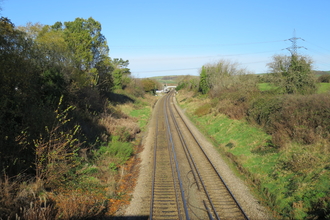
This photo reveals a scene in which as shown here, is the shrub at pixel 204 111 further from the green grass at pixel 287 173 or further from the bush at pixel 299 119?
the green grass at pixel 287 173

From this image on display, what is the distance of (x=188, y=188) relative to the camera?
10766 millimetres

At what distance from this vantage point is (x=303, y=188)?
9.37m

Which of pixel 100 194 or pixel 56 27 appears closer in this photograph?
pixel 100 194

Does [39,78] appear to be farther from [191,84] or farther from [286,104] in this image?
[191,84]

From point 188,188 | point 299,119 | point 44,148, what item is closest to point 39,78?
point 44,148

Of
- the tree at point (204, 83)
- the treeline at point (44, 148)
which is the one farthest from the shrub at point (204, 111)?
the tree at point (204, 83)

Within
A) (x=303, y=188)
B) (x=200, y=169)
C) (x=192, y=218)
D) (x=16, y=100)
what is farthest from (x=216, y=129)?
(x=16, y=100)

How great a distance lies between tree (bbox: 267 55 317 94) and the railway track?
1180cm

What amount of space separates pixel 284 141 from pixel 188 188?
6.66 metres

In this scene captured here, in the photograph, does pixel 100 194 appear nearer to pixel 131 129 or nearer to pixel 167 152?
pixel 167 152

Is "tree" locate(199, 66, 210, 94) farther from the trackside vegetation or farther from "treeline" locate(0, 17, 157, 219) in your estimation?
"treeline" locate(0, 17, 157, 219)

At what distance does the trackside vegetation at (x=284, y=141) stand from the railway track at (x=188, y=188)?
151 cm

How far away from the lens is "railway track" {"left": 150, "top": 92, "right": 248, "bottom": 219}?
8672 mm

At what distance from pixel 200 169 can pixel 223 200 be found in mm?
3604
